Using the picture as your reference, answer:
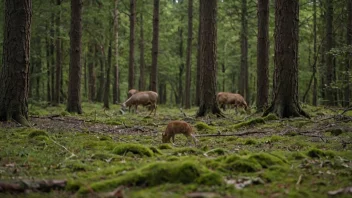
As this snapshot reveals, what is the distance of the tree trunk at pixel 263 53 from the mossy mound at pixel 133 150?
1083 centimetres

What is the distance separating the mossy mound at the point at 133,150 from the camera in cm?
663

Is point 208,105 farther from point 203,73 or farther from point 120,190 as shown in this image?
point 120,190

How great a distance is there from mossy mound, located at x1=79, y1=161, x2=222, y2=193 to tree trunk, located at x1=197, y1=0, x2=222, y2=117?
1040cm

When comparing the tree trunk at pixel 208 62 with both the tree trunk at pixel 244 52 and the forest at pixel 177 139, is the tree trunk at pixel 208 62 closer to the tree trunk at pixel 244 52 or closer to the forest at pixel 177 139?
the forest at pixel 177 139

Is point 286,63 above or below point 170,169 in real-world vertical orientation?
above

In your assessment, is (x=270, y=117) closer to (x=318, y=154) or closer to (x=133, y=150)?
(x=318, y=154)

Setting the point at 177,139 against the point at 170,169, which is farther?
the point at 177,139

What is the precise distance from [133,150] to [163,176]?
7.28ft

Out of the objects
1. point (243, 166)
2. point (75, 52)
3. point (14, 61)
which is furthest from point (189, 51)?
point (243, 166)

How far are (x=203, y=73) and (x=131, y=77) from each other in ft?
34.9

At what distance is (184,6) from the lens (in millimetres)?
37938

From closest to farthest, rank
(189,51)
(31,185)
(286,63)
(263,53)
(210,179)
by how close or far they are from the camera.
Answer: (31,185)
(210,179)
(286,63)
(263,53)
(189,51)

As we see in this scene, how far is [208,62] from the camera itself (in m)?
15.2

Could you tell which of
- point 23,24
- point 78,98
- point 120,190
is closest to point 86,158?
point 120,190
